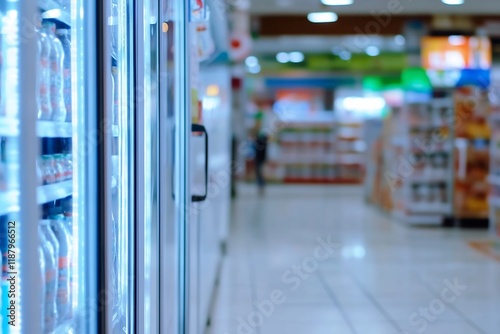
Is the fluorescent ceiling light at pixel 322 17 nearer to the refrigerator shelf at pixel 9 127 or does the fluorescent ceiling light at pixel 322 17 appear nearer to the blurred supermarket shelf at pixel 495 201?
the blurred supermarket shelf at pixel 495 201

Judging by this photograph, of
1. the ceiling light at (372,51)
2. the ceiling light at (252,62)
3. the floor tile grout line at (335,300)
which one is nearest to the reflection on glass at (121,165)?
the floor tile grout line at (335,300)

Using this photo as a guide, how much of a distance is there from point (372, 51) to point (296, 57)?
2435 millimetres

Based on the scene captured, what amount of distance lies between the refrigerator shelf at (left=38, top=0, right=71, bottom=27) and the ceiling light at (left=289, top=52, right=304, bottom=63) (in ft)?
60.6

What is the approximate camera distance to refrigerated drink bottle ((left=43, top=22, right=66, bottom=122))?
65.7 inches

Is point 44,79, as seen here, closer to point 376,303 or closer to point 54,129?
point 54,129

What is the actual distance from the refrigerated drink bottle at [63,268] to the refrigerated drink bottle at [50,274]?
1 cm

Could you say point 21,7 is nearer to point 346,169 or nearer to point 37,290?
point 37,290

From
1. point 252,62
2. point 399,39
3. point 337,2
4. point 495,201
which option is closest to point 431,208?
point 495,201

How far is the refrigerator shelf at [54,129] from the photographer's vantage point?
1452mm

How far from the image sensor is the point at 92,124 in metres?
1.61

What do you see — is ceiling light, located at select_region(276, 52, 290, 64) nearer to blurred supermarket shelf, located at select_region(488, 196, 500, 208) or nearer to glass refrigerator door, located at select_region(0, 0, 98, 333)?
blurred supermarket shelf, located at select_region(488, 196, 500, 208)

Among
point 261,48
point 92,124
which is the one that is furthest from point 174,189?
point 261,48

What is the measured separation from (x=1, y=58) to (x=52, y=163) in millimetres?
451

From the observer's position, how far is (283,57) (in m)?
20.4
